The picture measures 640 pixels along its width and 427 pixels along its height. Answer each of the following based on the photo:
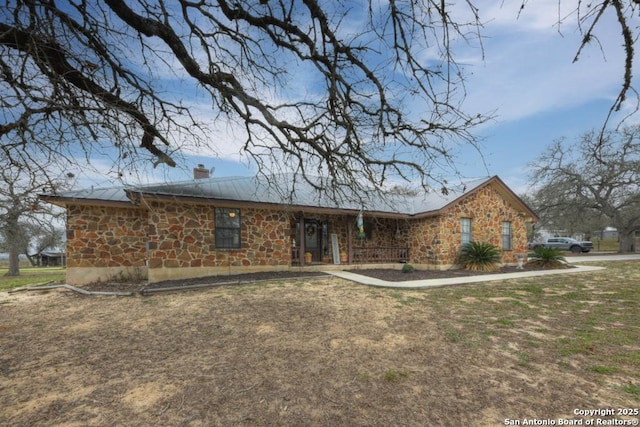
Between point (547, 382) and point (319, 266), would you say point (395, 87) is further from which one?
point (319, 266)

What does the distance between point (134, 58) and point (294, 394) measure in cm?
501

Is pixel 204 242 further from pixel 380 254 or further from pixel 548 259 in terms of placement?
pixel 548 259

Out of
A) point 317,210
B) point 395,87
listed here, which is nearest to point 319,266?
point 317,210

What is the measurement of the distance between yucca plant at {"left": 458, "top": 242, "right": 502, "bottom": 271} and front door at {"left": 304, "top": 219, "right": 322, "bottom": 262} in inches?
265

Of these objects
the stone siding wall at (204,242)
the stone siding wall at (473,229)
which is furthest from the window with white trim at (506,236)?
the stone siding wall at (204,242)

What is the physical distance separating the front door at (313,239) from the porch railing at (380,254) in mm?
1740

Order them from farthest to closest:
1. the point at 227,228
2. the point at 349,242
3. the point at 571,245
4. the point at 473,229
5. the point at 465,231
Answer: the point at 571,245
the point at 473,229
the point at 465,231
the point at 349,242
the point at 227,228

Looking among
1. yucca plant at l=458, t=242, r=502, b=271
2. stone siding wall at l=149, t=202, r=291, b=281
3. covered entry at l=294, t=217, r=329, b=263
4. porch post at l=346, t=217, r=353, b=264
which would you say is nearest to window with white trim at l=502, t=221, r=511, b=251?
yucca plant at l=458, t=242, r=502, b=271

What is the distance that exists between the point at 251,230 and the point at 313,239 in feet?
11.6

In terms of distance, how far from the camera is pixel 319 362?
3.57 meters

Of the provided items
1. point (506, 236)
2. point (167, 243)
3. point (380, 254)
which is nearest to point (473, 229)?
point (506, 236)

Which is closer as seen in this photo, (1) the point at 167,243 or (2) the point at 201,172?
(1) the point at 167,243

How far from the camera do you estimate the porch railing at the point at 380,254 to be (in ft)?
45.2

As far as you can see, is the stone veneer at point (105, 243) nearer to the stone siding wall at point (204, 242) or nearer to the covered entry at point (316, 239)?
the stone siding wall at point (204, 242)
